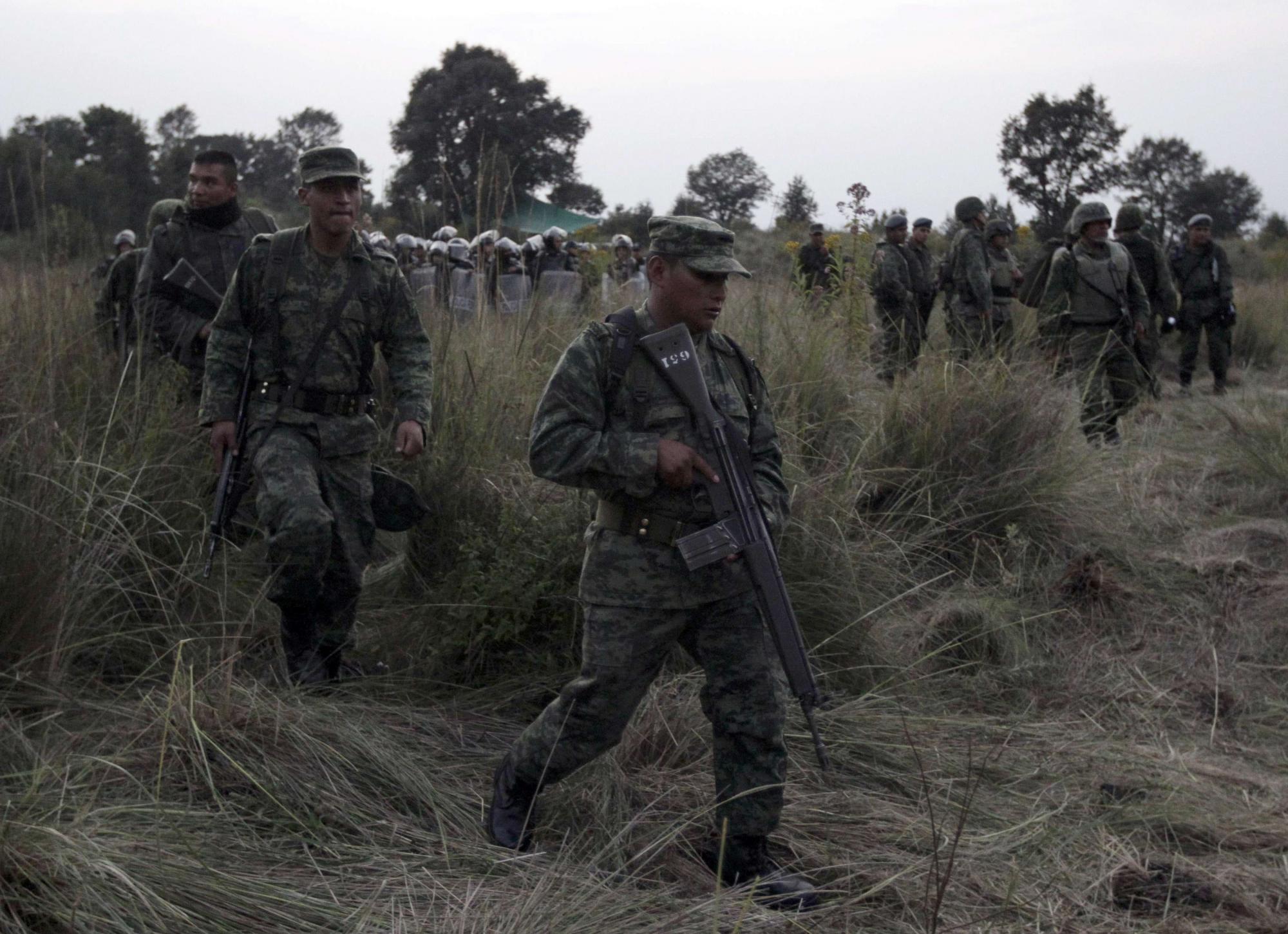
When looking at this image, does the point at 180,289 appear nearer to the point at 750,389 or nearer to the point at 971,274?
the point at 750,389

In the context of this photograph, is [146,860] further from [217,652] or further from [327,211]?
[327,211]

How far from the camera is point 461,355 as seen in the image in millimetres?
6039

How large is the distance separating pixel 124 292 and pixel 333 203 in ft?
8.36

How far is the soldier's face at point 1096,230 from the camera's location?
373 inches

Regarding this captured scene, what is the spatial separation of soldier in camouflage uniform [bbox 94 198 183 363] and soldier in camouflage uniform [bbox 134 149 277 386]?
28 cm

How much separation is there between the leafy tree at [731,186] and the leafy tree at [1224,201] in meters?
31.4

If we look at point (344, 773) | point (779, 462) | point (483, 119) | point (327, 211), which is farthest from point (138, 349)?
point (483, 119)

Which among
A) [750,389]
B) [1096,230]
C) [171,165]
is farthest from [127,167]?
[750,389]

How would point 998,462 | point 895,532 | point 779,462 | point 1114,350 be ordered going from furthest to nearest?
point 1114,350
point 998,462
point 895,532
point 779,462

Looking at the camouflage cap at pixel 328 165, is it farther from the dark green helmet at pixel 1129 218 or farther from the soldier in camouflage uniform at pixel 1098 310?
the dark green helmet at pixel 1129 218

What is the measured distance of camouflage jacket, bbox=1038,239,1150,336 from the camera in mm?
9367

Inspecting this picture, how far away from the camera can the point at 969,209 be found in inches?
438

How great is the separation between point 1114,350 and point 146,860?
7845mm

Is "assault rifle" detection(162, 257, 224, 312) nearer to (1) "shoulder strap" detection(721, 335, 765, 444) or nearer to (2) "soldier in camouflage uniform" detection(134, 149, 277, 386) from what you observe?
(2) "soldier in camouflage uniform" detection(134, 149, 277, 386)
